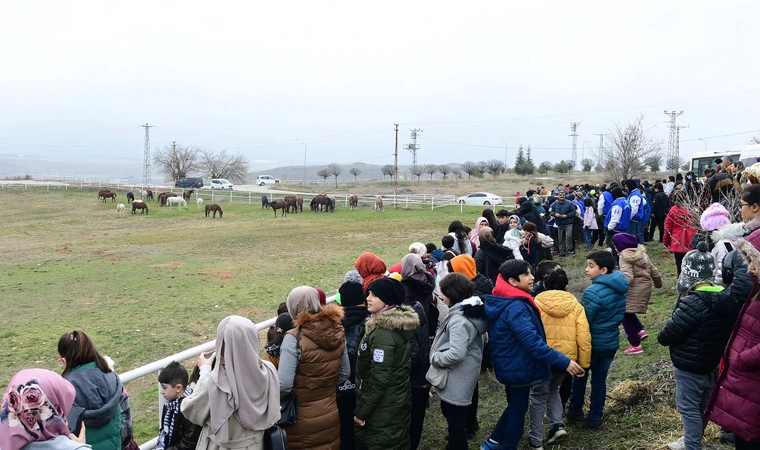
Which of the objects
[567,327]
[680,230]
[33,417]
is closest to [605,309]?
[567,327]

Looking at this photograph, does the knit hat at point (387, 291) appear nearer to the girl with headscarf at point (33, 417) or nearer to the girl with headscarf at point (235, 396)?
the girl with headscarf at point (235, 396)

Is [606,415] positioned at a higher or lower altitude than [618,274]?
lower

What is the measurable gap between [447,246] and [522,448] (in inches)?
136

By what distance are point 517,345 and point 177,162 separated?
232 feet

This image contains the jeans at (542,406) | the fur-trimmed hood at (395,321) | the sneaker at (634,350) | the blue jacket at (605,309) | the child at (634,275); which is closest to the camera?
the fur-trimmed hood at (395,321)

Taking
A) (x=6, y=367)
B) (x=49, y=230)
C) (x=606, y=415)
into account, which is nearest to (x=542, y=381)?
(x=606, y=415)

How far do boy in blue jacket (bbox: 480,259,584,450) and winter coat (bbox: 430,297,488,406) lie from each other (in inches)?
4.6

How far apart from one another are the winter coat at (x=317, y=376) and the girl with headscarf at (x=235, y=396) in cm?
42

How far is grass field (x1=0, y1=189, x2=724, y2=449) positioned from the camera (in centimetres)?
522

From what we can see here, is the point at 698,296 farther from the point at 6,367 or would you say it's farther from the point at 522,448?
the point at 6,367

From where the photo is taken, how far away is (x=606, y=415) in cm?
493

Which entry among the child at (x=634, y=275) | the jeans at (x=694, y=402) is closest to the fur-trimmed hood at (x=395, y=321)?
the jeans at (x=694, y=402)

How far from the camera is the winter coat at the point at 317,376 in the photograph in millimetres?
3762

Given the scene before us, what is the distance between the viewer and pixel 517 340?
416 cm
